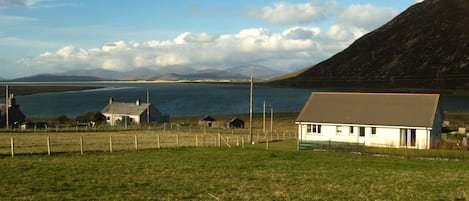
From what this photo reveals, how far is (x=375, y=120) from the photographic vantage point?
2250 inches

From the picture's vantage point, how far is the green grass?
19.2m

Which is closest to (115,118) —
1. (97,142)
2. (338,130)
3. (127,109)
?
(127,109)

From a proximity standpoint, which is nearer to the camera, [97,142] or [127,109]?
[97,142]

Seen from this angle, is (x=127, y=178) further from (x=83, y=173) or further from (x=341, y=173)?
(x=341, y=173)

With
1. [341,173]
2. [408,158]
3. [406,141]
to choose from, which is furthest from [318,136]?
[341,173]

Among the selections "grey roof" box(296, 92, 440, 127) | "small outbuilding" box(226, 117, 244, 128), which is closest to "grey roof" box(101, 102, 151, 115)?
"small outbuilding" box(226, 117, 244, 128)

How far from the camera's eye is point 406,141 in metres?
55.2

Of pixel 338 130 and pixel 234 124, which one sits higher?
pixel 338 130

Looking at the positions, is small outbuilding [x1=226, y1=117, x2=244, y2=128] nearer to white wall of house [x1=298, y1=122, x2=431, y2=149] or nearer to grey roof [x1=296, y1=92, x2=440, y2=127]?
grey roof [x1=296, y1=92, x2=440, y2=127]

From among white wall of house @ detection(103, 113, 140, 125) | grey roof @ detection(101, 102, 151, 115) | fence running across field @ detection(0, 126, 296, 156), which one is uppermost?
grey roof @ detection(101, 102, 151, 115)

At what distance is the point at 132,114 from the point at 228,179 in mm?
87849

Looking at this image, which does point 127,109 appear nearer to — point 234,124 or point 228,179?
point 234,124

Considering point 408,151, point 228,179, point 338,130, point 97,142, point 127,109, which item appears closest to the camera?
point 228,179

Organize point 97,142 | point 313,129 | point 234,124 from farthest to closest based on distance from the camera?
point 234,124, point 313,129, point 97,142
